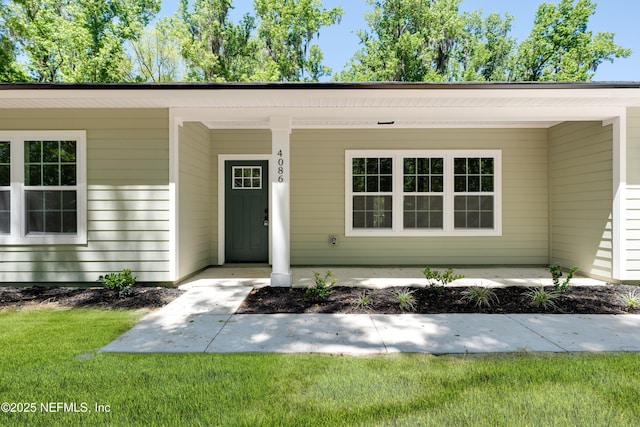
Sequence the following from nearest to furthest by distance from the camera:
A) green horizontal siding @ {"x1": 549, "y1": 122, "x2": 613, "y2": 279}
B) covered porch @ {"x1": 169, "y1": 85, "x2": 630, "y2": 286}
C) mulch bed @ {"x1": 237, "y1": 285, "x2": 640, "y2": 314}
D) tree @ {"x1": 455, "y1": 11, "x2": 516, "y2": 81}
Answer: mulch bed @ {"x1": 237, "y1": 285, "x2": 640, "y2": 314}, covered porch @ {"x1": 169, "y1": 85, "x2": 630, "y2": 286}, green horizontal siding @ {"x1": 549, "y1": 122, "x2": 613, "y2": 279}, tree @ {"x1": 455, "y1": 11, "x2": 516, "y2": 81}

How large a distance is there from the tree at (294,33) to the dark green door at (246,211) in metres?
11.9

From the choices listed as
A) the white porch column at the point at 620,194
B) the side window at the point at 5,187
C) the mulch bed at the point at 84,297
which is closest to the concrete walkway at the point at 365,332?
the mulch bed at the point at 84,297

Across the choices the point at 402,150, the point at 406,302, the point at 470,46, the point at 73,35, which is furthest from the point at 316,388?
the point at 470,46

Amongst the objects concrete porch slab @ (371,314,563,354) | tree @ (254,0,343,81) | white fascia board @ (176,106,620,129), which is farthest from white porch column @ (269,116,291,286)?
tree @ (254,0,343,81)

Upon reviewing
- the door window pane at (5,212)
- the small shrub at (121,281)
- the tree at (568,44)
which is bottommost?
the small shrub at (121,281)

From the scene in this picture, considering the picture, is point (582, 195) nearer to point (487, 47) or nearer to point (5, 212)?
point (5, 212)

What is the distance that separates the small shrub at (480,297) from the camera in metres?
4.20

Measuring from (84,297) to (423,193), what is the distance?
19.1 ft

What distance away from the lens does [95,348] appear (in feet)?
9.64

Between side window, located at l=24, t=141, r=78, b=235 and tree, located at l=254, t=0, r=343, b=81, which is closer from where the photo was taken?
side window, located at l=24, t=141, r=78, b=235

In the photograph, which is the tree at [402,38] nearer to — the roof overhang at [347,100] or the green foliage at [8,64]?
the roof overhang at [347,100]

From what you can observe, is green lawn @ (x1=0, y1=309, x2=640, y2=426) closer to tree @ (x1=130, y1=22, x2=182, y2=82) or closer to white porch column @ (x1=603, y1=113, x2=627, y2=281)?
white porch column @ (x1=603, y1=113, x2=627, y2=281)

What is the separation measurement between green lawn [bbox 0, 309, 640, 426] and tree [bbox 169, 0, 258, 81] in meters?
16.8

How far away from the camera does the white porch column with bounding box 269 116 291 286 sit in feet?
16.5
